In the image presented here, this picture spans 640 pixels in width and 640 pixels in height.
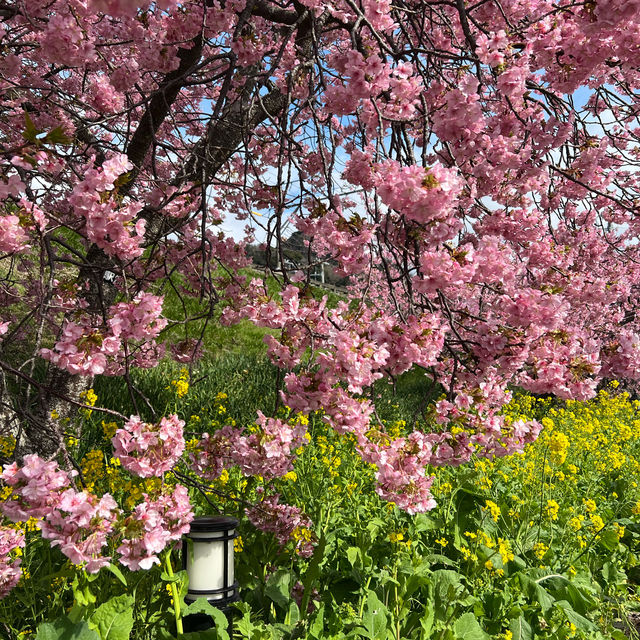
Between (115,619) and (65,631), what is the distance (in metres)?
0.20

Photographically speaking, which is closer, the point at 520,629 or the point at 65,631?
the point at 65,631

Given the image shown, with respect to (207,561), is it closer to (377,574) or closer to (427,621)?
(377,574)

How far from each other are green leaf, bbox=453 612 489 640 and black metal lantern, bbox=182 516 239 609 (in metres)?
1.00

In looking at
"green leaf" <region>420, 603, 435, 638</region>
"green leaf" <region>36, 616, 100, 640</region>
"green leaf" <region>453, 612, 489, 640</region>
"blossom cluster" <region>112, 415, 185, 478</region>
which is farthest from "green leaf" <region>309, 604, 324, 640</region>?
"blossom cluster" <region>112, 415, 185, 478</region>

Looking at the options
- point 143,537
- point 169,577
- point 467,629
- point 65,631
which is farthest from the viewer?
point 467,629

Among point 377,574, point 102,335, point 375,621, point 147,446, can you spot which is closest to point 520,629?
point 377,574

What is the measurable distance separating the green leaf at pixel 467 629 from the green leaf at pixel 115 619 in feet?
4.45

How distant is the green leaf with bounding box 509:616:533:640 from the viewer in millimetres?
2607

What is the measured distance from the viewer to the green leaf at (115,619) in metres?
2.01

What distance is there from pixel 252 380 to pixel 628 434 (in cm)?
417

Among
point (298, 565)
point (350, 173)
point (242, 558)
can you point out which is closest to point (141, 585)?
point (242, 558)

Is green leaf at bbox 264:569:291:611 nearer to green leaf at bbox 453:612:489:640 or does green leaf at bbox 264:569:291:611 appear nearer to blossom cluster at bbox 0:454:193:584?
green leaf at bbox 453:612:489:640

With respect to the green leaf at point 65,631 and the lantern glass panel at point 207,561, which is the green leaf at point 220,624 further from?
the green leaf at point 65,631

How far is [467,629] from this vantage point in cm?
243
